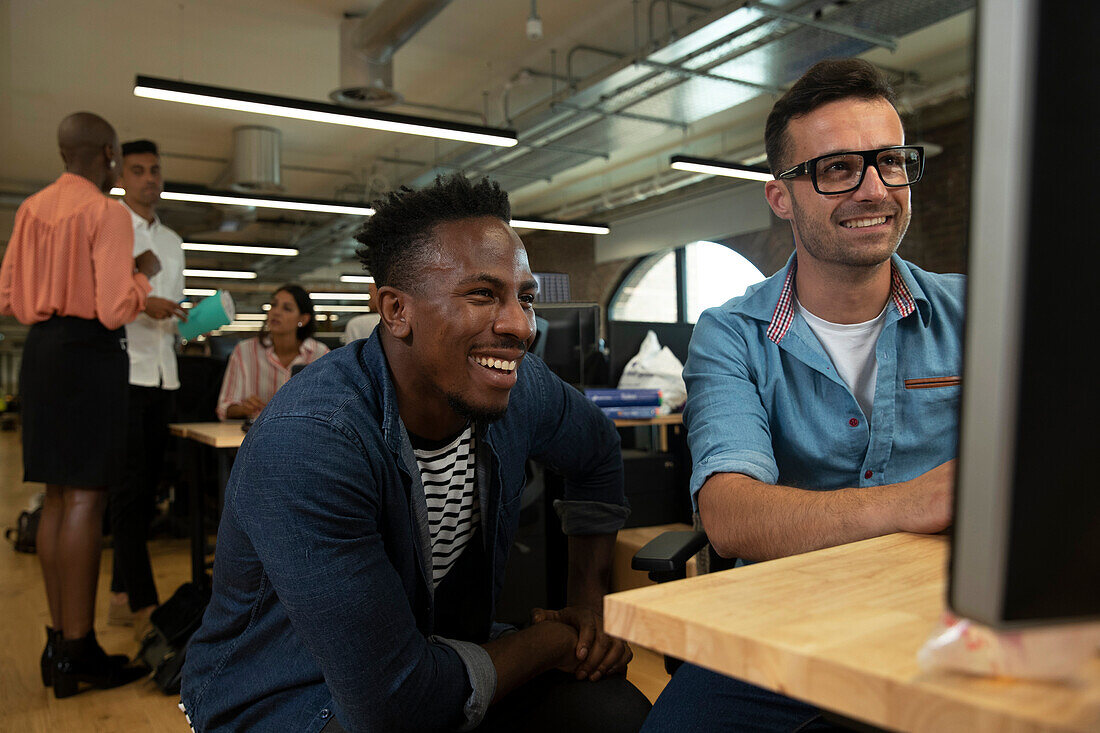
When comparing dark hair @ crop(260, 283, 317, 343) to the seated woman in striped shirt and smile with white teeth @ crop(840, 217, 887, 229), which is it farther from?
smile with white teeth @ crop(840, 217, 887, 229)

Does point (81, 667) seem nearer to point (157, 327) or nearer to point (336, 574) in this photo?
point (157, 327)

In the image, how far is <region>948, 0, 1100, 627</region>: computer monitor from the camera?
0.33 meters

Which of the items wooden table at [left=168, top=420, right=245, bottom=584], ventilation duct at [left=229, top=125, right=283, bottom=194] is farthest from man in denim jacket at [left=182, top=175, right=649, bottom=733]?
ventilation duct at [left=229, top=125, right=283, bottom=194]

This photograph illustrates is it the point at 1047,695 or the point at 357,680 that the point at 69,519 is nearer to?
the point at 357,680

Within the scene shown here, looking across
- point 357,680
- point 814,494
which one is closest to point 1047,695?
point 814,494

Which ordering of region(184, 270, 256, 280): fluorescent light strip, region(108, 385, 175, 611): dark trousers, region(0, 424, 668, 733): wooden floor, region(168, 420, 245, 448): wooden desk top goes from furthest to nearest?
region(184, 270, 256, 280): fluorescent light strip, region(108, 385, 175, 611): dark trousers, region(168, 420, 245, 448): wooden desk top, region(0, 424, 668, 733): wooden floor

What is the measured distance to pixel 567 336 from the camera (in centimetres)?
351

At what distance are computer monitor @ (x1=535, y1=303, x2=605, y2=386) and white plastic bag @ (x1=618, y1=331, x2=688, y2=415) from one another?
10.3 inches

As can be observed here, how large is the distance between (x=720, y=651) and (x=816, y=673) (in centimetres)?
7

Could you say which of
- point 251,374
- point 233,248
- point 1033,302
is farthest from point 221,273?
point 1033,302

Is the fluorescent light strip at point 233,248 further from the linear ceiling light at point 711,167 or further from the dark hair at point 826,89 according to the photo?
the dark hair at point 826,89

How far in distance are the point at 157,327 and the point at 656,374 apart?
82.1 inches

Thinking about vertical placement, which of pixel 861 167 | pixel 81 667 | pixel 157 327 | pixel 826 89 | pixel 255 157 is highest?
pixel 255 157

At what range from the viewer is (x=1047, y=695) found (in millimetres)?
386
